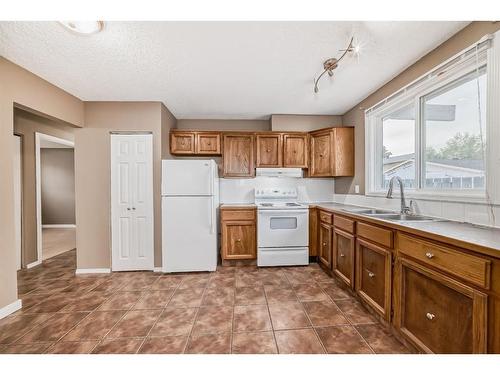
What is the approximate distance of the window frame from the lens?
1610mm

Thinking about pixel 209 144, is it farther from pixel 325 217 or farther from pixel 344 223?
pixel 344 223

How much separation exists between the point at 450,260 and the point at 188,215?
2.72 meters

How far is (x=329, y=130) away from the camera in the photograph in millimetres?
3488

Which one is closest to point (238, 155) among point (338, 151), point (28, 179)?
point (338, 151)

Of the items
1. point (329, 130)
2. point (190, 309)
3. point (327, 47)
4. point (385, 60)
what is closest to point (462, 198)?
point (385, 60)

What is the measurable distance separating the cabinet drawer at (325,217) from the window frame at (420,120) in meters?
0.70

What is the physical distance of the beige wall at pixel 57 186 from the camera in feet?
22.6

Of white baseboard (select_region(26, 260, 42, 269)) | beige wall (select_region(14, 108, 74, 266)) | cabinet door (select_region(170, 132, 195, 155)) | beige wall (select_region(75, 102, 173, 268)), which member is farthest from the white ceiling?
white baseboard (select_region(26, 260, 42, 269))

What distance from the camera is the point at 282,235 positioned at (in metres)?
3.25

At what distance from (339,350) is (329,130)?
2.91 meters

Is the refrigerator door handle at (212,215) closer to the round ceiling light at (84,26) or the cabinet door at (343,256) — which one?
the cabinet door at (343,256)

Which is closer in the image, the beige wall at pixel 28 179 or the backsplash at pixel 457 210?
the backsplash at pixel 457 210

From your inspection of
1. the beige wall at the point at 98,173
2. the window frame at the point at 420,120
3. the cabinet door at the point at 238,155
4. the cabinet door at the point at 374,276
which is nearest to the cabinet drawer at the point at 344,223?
the cabinet door at the point at 374,276
